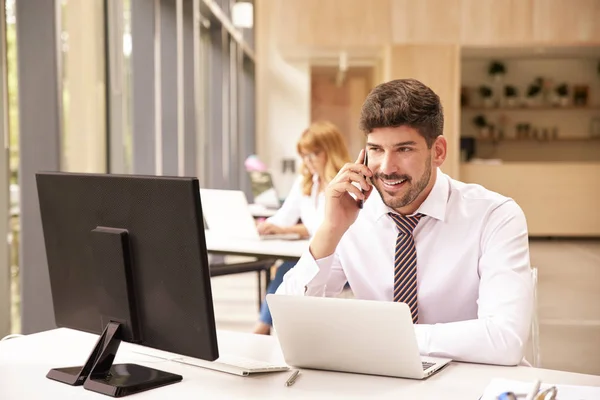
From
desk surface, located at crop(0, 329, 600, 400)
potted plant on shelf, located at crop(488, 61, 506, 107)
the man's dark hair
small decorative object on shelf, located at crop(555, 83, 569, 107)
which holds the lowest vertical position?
desk surface, located at crop(0, 329, 600, 400)

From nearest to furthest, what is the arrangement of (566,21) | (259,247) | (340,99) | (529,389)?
(529,389)
(259,247)
(566,21)
(340,99)

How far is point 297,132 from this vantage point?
1280 cm

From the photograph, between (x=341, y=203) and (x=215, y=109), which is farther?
(x=215, y=109)

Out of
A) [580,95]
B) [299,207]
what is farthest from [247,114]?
[299,207]

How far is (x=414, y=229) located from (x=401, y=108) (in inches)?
14.9

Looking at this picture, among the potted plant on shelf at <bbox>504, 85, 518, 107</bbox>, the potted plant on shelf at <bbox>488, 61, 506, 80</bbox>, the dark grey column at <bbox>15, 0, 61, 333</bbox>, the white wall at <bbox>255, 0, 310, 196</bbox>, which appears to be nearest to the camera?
the dark grey column at <bbox>15, 0, 61, 333</bbox>

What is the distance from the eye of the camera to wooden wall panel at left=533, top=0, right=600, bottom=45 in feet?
28.0

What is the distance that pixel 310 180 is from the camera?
4.74 meters

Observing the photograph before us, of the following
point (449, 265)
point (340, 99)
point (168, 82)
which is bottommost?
point (449, 265)

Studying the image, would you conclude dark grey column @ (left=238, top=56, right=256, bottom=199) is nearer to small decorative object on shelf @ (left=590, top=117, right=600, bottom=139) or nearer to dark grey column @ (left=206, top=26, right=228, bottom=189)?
dark grey column @ (left=206, top=26, right=228, bottom=189)

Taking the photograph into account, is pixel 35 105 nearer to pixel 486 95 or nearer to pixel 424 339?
pixel 424 339

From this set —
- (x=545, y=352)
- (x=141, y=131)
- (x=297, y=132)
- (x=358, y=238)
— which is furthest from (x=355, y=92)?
(x=358, y=238)

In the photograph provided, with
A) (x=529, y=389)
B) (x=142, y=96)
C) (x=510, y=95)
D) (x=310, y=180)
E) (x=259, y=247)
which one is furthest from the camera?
(x=510, y=95)

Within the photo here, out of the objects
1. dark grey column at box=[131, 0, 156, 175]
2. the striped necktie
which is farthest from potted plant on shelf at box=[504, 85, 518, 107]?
the striped necktie
